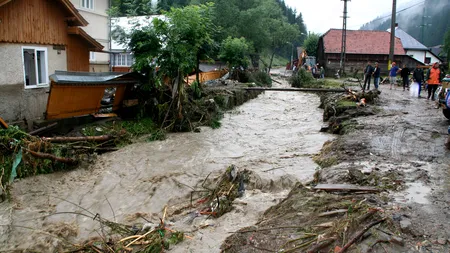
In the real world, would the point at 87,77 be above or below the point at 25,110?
above

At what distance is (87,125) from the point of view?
44.3ft

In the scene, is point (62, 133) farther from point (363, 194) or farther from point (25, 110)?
point (363, 194)

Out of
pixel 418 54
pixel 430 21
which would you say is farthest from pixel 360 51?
pixel 430 21

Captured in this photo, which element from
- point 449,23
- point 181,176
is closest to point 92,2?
point 181,176

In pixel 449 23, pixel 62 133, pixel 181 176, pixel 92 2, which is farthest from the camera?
pixel 449 23

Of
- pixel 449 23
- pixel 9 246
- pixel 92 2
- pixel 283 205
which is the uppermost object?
pixel 449 23

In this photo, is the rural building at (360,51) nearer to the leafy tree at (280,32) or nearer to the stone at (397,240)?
the leafy tree at (280,32)

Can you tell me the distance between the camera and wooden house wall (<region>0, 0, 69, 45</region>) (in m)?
12.5

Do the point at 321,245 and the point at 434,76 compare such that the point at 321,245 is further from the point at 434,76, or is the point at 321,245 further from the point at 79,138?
the point at 434,76

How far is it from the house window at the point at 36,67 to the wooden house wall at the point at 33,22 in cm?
50

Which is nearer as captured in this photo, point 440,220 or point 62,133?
point 440,220

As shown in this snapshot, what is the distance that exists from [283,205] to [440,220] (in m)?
2.29

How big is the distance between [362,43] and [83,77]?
153 feet

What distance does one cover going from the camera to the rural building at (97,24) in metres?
24.3
